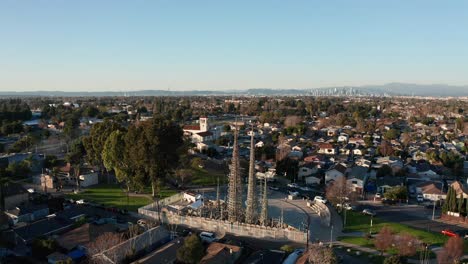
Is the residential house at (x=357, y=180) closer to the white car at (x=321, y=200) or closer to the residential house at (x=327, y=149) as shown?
the white car at (x=321, y=200)

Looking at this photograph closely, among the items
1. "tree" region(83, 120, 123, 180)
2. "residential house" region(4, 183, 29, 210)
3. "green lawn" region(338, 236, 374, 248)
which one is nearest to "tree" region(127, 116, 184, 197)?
"tree" region(83, 120, 123, 180)

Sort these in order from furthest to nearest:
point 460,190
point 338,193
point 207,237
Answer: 1. point 338,193
2. point 460,190
3. point 207,237

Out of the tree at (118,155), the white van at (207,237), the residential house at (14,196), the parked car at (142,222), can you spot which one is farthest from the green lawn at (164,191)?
the white van at (207,237)

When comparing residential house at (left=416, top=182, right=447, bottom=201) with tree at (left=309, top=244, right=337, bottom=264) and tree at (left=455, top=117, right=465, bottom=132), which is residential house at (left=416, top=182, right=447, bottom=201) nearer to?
tree at (left=309, top=244, right=337, bottom=264)

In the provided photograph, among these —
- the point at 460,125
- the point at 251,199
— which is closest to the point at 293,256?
the point at 251,199

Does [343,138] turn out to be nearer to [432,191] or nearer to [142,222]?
[432,191]

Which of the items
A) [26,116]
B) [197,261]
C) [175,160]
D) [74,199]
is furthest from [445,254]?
[26,116]
